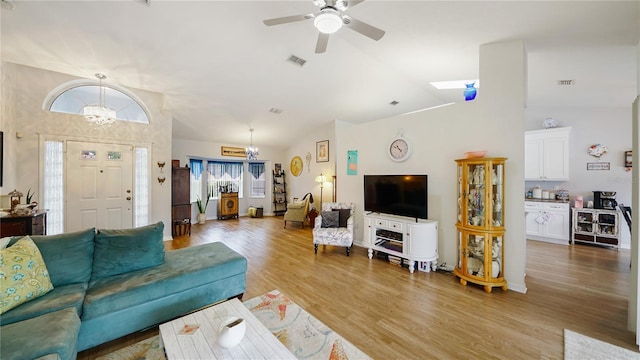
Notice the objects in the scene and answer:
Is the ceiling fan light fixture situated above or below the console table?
above

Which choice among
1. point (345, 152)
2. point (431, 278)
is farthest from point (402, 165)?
point (431, 278)

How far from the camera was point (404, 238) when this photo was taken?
137 inches

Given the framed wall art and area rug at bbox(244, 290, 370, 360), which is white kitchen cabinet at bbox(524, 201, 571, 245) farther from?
area rug at bbox(244, 290, 370, 360)

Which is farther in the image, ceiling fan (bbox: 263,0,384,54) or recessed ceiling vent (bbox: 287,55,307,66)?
recessed ceiling vent (bbox: 287,55,307,66)

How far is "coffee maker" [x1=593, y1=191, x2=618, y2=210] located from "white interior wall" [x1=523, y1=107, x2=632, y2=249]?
0.54ft

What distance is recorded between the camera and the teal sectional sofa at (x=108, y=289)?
54.6 inches

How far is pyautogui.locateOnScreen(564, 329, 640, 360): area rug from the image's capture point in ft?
5.85

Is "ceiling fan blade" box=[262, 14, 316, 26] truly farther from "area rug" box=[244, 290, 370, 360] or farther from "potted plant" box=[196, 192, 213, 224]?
"potted plant" box=[196, 192, 213, 224]

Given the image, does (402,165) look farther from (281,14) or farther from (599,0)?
(281,14)

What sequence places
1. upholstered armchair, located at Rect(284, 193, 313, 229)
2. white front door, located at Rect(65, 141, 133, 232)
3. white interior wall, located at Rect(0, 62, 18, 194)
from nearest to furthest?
white interior wall, located at Rect(0, 62, 18, 194)
white front door, located at Rect(65, 141, 133, 232)
upholstered armchair, located at Rect(284, 193, 313, 229)

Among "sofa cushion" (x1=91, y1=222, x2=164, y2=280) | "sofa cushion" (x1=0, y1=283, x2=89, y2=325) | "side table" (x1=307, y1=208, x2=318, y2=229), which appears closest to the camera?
"sofa cushion" (x1=0, y1=283, x2=89, y2=325)

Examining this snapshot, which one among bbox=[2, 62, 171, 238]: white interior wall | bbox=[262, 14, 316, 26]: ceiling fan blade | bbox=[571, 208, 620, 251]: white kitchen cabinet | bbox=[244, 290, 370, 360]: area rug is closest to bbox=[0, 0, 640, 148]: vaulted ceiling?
bbox=[2, 62, 171, 238]: white interior wall

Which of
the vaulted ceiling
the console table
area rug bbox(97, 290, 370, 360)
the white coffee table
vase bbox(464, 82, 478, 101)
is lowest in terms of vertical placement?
area rug bbox(97, 290, 370, 360)

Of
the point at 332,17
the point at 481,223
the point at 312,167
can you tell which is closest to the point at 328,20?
the point at 332,17
